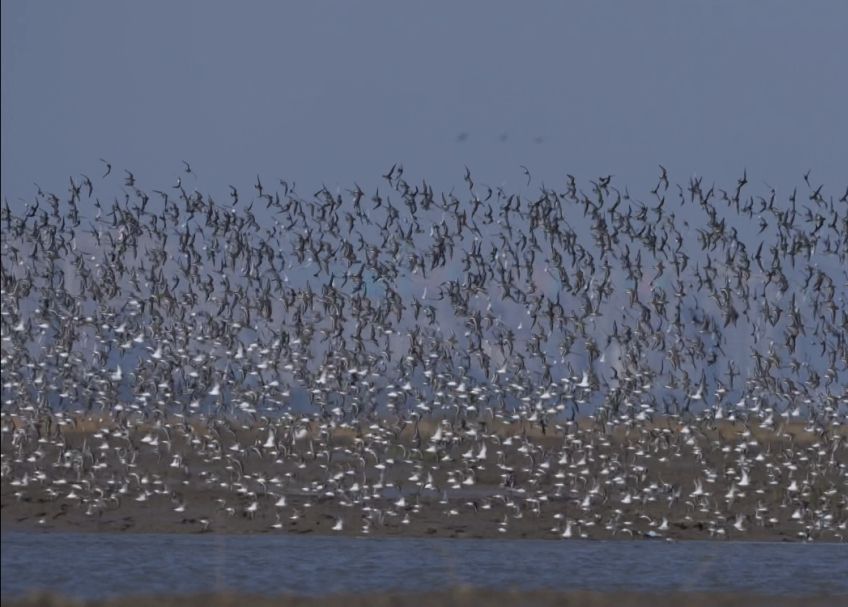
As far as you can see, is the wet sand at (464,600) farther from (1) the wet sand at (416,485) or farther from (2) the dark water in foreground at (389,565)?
(1) the wet sand at (416,485)

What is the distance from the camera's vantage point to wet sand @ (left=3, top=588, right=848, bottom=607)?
75.4ft

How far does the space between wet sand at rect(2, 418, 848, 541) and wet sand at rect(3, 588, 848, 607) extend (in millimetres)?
15525

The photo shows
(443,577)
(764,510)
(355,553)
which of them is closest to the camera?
(443,577)

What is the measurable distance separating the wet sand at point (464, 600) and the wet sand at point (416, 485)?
15.5 meters

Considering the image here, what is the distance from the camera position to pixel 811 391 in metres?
51.2

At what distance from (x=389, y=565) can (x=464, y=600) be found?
→ 987 cm

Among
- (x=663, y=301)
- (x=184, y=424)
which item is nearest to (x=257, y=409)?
(x=184, y=424)

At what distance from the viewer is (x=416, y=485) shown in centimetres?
4612

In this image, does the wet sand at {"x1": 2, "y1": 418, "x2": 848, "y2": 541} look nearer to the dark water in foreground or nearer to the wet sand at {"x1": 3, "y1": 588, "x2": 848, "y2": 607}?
the dark water in foreground

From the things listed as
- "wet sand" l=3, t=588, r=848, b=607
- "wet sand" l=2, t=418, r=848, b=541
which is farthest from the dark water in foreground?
"wet sand" l=3, t=588, r=848, b=607

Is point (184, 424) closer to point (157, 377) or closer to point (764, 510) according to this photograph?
point (157, 377)

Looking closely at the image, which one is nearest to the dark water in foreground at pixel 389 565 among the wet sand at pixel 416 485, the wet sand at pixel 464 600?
the wet sand at pixel 416 485

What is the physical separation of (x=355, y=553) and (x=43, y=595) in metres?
13.7

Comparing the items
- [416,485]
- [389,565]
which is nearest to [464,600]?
[389,565]
